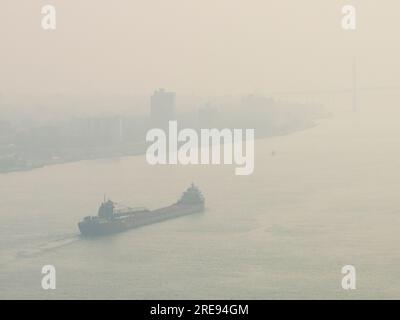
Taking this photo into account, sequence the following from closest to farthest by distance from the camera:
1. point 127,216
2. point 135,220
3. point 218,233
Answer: point 218,233
point 135,220
point 127,216

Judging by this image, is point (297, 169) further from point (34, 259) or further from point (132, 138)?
point (34, 259)

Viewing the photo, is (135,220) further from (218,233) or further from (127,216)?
(218,233)

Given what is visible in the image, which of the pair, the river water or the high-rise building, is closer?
the river water

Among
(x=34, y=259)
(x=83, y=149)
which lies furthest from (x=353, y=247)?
(x=83, y=149)

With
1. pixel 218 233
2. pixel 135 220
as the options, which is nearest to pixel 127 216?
pixel 135 220

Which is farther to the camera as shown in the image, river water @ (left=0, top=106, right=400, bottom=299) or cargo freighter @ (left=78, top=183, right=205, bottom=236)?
cargo freighter @ (left=78, top=183, right=205, bottom=236)
